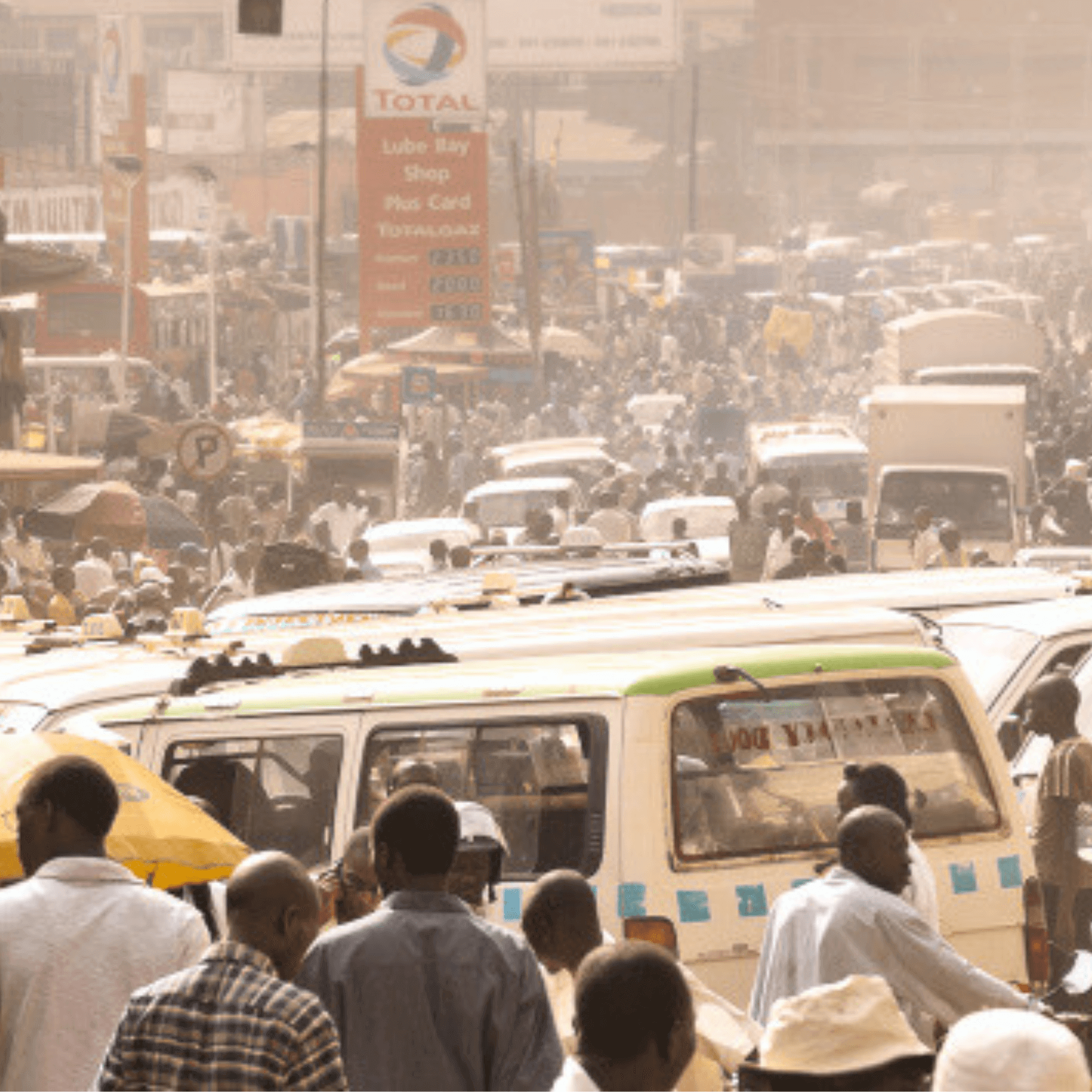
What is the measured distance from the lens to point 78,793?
5.86 m

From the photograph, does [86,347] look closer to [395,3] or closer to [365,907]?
[395,3]

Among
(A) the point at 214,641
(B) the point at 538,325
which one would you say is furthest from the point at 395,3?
(A) the point at 214,641

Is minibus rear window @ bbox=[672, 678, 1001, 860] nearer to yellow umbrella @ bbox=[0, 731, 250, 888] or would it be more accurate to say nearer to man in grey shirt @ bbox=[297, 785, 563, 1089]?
yellow umbrella @ bbox=[0, 731, 250, 888]

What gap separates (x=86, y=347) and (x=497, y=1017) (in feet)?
165

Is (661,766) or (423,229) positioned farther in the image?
(423,229)

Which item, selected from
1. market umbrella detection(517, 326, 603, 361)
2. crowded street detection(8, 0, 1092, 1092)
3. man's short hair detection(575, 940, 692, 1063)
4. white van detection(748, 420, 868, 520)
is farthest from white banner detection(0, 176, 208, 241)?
man's short hair detection(575, 940, 692, 1063)

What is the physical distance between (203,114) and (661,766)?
91.0 meters

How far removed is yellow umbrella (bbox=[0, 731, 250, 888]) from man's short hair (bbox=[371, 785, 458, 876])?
118 cm

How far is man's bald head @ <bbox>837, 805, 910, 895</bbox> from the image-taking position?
6.72m

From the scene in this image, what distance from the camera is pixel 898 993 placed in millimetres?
6688

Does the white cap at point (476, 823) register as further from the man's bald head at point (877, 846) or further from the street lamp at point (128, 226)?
the street lamp at point (128, 226)

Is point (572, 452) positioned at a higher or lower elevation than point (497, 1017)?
lower

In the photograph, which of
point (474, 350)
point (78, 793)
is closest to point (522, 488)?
point (474, 350)

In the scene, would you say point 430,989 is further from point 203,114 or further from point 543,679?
point 203,114
